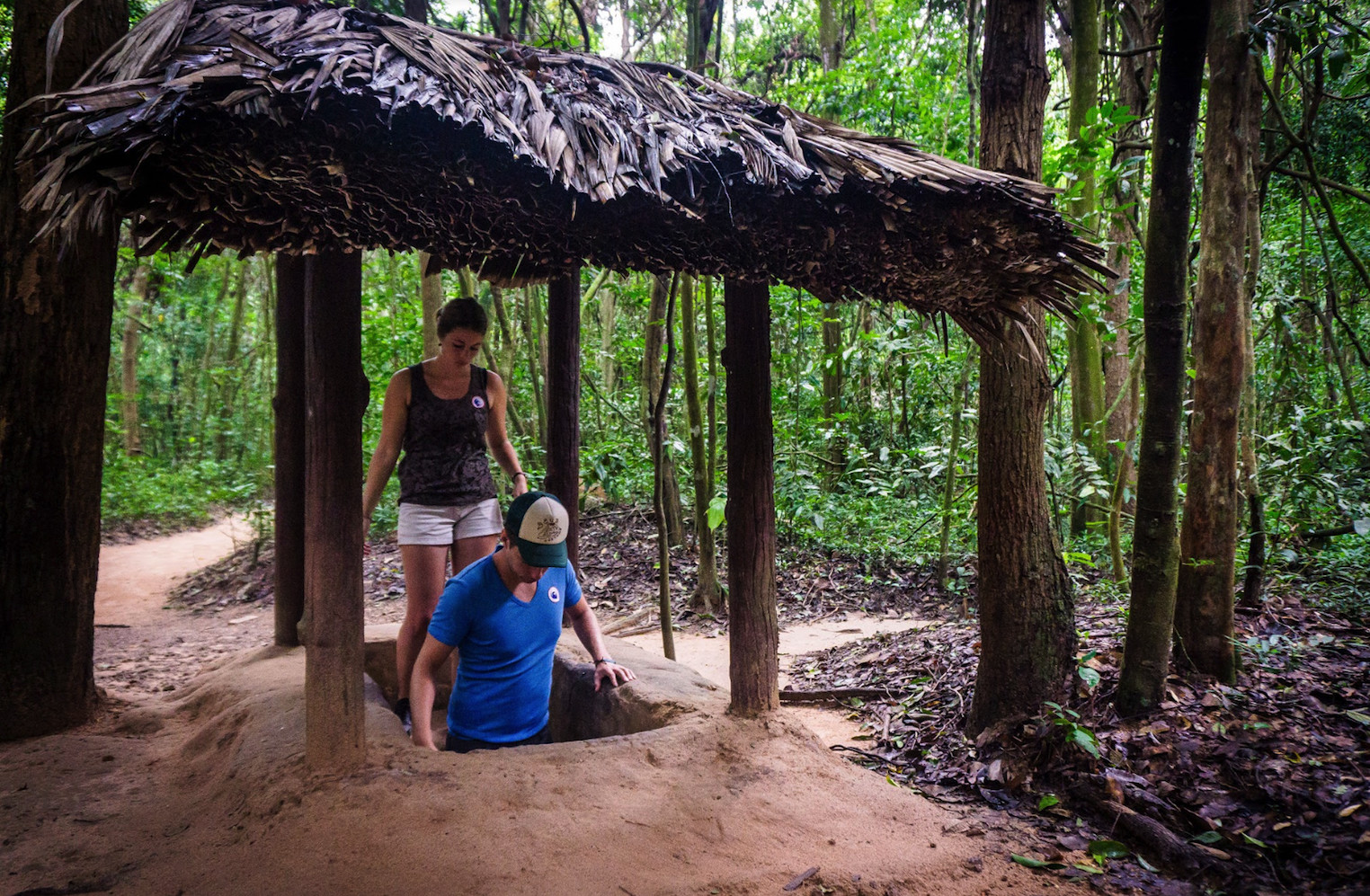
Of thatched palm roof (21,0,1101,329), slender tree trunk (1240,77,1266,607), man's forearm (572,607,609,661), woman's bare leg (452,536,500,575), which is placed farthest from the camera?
slender tree trunk (1240,77,1266,607)

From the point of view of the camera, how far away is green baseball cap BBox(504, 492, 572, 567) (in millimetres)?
3008

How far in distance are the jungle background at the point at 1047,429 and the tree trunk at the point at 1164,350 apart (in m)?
0.29

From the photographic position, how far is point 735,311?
11.8 feet

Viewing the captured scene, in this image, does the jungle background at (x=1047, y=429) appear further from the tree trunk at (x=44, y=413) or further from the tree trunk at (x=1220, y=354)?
the tree trunk at (x=44, y=413)

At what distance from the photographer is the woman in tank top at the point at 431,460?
12.2 feet

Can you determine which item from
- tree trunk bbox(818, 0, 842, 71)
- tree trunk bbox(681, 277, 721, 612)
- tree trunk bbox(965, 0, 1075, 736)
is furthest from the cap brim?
tree trunk bbox(818, 0, 842, 71)

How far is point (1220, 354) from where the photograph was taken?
353cm

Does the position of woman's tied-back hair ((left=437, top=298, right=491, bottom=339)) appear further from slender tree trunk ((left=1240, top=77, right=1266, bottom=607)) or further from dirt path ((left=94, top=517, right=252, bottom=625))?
dirt path ((left=94, top=517, right=252, bottom=625))

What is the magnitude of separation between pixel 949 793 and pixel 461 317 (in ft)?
10.4

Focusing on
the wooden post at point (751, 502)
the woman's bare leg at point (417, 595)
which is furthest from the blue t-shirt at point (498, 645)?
the wooden post at point (751, 502)

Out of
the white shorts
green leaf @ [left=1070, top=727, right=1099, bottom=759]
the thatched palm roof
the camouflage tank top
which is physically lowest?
green leaf @ [left=1070, top=727, right=1099, bottom=759]

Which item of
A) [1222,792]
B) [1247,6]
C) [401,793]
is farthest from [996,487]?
[401,793]

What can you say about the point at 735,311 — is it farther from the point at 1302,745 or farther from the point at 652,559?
the point at 652,559

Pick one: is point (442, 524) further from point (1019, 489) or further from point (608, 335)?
point (608, 335)
